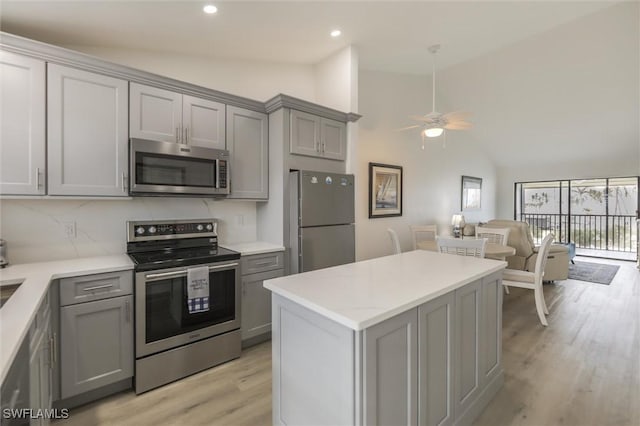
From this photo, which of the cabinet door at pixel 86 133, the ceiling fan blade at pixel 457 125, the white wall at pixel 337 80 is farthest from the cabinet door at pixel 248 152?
the ceiling fan blade at pixel 457 125

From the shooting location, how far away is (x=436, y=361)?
1476mm

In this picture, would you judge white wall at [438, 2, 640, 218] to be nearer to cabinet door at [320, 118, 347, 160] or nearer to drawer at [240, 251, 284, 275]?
cabinet door at [320, 118, 347, 160]

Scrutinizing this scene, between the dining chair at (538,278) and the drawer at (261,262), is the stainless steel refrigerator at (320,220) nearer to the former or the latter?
the drawer at (261,262)

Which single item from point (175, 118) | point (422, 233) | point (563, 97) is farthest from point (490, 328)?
point (563, 97)

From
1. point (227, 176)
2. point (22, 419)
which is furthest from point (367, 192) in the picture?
point (22, 419)

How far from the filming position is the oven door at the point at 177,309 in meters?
2.06

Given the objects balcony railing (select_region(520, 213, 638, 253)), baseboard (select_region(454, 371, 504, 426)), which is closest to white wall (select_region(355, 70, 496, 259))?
baseboard (select_region(454, 371, 504, 426))

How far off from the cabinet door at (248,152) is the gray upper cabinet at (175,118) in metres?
0.12

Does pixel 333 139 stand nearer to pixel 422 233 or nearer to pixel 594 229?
pixel 422 233

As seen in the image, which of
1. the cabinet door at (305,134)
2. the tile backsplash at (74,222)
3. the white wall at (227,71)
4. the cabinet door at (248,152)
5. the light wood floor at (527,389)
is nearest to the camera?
the light wood floor at (527,389)

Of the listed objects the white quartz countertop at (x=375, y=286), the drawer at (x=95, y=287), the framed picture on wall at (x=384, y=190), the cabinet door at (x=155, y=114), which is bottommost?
the drawer at (x=95, y=287)

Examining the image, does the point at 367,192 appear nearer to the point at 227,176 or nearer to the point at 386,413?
the point at 227,176

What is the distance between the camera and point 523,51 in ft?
14.3

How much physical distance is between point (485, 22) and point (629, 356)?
11.4ft
